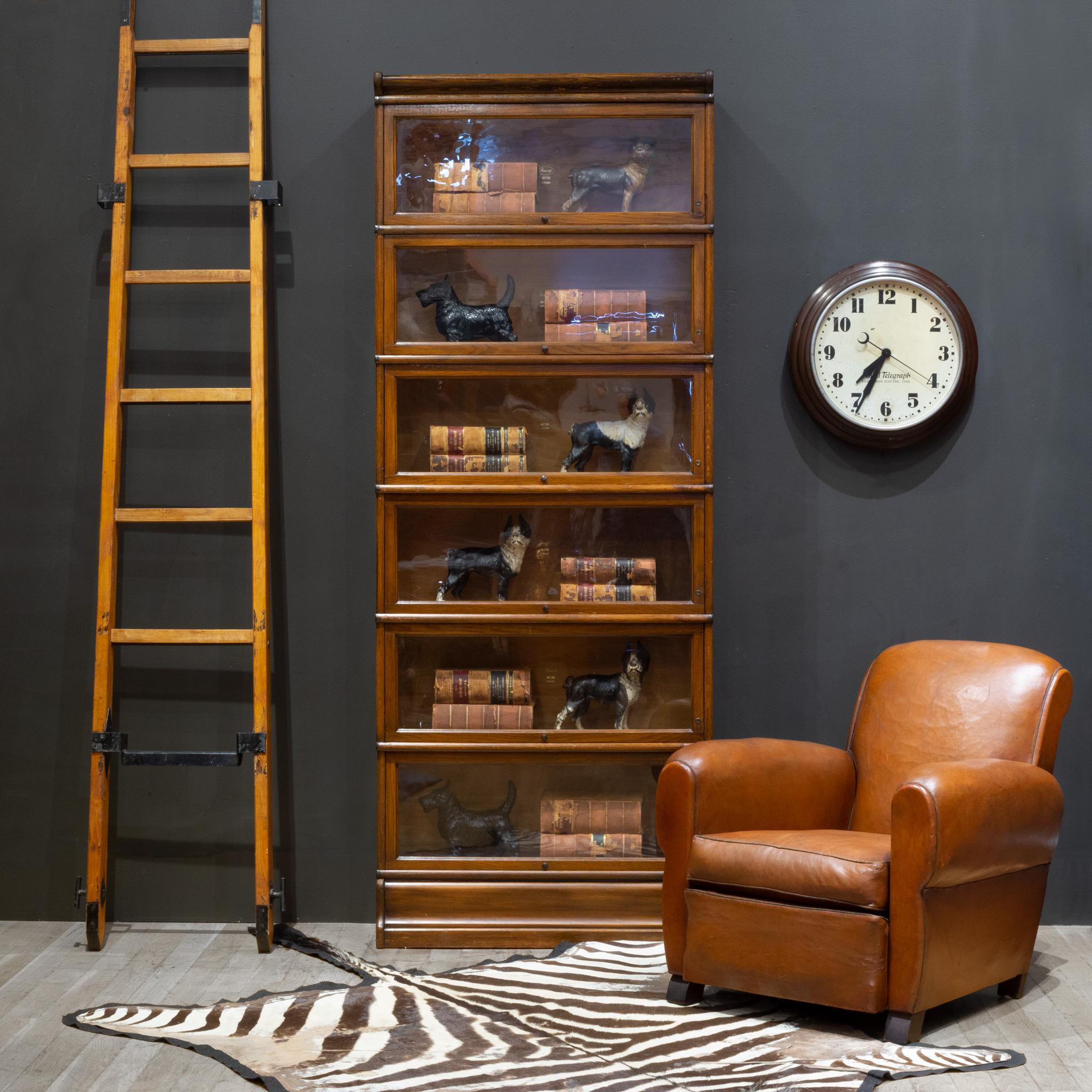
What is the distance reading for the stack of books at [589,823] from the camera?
3.17 m

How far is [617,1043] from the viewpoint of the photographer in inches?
95.4

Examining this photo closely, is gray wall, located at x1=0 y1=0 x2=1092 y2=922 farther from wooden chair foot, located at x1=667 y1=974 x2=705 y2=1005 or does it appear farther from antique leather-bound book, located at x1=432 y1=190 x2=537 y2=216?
wooden chair foot, located at x1=667 y1=974 x2=705 y2=1005

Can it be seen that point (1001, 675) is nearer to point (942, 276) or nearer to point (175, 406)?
point (942, 276)

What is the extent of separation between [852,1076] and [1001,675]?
1.08 metres

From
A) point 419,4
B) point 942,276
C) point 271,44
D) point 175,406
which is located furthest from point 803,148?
point 175,406

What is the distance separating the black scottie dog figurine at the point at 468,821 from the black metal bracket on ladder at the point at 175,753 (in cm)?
49

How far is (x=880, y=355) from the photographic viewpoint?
3.31 metres

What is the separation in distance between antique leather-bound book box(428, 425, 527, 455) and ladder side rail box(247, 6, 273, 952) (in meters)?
0.49

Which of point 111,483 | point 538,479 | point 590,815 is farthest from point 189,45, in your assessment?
point 590,815

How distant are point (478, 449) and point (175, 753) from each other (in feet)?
3.79

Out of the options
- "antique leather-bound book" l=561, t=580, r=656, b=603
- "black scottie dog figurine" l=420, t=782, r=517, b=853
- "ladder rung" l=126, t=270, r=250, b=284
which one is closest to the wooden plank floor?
"black scottie dog figurine" l=420, t=782, r=517, b=853

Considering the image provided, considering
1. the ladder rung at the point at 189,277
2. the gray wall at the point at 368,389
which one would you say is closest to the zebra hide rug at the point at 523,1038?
the gray wall at the point at 368,389

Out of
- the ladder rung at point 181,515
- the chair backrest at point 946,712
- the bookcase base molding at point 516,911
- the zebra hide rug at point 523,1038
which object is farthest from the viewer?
the ladder rung at point 181,515

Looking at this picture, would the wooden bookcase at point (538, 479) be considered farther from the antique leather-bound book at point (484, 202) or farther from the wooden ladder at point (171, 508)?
the wooden ladder at point (171, 508)
